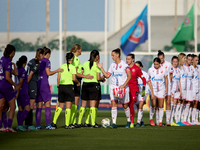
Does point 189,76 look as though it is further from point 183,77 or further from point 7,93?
point 7,93

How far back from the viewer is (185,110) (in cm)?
1447

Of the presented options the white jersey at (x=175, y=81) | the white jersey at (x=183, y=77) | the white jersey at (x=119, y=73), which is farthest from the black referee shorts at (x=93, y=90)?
the white jersey at (x=183, y=77)

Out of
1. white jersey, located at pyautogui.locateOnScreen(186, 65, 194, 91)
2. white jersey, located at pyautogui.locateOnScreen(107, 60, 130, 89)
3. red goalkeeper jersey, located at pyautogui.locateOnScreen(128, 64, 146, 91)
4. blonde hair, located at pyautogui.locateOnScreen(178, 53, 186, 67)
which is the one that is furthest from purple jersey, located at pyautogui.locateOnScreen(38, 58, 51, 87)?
white jersey, located at pyautogui.locateOnScreen(186, 65, 194, 91)

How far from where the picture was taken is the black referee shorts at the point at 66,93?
1147 cm

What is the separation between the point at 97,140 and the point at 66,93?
104 inches

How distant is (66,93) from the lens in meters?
11.5

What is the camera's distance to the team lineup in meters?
10.8

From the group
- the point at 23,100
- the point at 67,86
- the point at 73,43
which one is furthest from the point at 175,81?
the point at 73,43

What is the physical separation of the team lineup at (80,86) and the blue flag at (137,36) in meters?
12.9

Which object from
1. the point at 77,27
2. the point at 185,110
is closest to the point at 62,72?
the point at 185,110

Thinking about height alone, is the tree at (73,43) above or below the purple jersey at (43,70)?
above

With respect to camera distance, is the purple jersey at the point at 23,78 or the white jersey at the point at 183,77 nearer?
the purple jersey at the point at 23,78

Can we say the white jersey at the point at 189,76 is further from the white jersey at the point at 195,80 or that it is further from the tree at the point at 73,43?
the tree at the point at 73,43

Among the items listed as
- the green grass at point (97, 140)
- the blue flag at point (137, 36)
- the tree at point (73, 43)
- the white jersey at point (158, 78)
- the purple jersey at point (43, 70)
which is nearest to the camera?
the green grass at point (97, 140)
